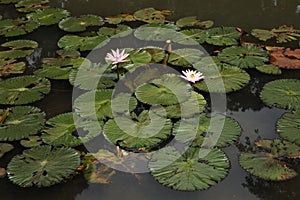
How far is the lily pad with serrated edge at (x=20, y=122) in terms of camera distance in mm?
1949

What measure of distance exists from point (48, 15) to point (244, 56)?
1740 mm

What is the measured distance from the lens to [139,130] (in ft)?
6.21

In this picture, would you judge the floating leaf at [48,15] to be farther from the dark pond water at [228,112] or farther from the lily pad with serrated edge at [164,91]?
the lily pad with serrated edge at [164,91]

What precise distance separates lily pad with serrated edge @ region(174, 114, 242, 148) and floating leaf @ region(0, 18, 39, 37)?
1.71 metres

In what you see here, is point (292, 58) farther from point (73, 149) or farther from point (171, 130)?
point (73, 149)

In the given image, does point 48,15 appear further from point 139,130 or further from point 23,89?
point 139,130

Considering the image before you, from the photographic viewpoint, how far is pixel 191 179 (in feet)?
5.36

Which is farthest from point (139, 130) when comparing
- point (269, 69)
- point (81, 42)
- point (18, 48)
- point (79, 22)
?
point (79, 22)

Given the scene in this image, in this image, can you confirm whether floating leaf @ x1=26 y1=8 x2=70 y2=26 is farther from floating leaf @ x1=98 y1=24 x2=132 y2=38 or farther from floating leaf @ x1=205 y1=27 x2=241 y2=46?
floating leaf @ x1=205 y1=27 x2=241 y2=46

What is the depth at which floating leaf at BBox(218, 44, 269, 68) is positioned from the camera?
2.41 metres

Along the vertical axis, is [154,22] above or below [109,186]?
above

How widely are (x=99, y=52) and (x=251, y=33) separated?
3.79 ft

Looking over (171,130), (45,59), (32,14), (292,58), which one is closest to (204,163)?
(171,130)

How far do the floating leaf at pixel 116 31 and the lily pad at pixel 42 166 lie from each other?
129 cm
